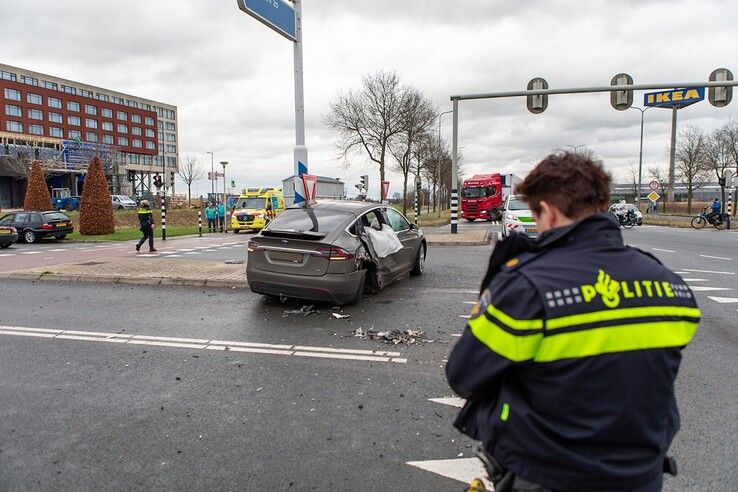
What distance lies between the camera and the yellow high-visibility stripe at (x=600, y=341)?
145cm

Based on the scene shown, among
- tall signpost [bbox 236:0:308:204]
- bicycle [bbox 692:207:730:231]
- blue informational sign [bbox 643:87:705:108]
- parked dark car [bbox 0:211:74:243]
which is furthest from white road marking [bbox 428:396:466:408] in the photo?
blue informational sign [bbox 643:87:705:108]

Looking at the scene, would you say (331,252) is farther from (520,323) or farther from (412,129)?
(412,129)

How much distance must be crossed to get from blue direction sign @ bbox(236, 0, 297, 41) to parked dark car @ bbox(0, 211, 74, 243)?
17797 mm

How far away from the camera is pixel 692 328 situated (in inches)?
62.5

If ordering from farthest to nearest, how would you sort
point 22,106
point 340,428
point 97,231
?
point 22,106 → point 97,231 → point 340,428

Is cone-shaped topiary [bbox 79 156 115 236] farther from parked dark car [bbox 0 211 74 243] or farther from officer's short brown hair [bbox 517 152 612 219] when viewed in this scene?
officer's short brown hair [bbox 517 152 612 219]

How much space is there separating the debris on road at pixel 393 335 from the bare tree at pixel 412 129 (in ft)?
103

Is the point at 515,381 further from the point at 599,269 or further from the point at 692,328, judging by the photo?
the point at 692,328

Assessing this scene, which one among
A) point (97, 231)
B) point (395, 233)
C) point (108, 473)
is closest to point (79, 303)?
point (395, 233)

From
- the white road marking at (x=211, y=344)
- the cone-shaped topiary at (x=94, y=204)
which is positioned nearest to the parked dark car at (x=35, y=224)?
the cone-shaped topiary at (x=94, y=204)

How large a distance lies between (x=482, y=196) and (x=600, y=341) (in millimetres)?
36280

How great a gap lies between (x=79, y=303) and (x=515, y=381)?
8.38 m

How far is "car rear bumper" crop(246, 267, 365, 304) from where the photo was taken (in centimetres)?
720

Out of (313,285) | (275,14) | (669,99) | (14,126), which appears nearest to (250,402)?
(313,285)
